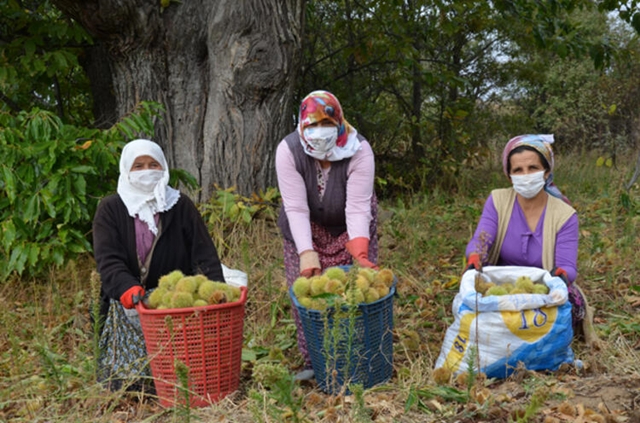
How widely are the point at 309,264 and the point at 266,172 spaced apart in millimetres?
2403

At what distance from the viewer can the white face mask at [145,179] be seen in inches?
122

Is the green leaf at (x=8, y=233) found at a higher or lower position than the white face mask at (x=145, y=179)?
lower

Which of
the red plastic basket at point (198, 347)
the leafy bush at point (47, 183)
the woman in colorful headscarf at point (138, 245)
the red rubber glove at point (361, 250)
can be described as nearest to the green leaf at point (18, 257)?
the leafy bush at point (47, 183)

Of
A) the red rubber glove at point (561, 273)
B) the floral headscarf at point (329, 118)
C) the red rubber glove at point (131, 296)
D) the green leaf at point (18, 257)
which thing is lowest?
the red rubber glove at point (561, 273)

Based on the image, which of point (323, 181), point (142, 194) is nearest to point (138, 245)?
point (142, 194)

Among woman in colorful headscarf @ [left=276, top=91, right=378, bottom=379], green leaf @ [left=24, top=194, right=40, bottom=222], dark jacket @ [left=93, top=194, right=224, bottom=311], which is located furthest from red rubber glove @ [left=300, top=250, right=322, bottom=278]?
green leaf @ [left=24, top=194, right=40, bottom=222]

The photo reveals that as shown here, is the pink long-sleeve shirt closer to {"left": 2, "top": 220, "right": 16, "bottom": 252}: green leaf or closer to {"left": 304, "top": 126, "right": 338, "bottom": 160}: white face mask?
{"left": 304, "top": 126, "right": 338, "bottom": 160}: white face mask

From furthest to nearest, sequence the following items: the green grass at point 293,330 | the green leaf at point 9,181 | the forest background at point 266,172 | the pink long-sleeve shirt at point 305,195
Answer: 1. the green leaf at point 9,181
2. the forest background at point 266,172
3. the pink long-sleeve shirt at point 305,195
4. the green grass at point 293,330

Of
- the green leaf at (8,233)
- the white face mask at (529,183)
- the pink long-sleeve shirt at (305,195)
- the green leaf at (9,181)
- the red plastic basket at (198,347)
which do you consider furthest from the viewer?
the green leaf at (8,233)

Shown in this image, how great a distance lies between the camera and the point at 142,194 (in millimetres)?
3131

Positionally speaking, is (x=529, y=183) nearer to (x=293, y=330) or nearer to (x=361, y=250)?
(x=361, y=250)

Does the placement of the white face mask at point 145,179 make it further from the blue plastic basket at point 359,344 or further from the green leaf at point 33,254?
the green leaf at point 33,254

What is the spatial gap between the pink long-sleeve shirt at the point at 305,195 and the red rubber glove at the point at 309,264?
3 cm

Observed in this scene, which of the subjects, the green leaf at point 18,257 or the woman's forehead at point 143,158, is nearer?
the woman's forehead at point 143,158
